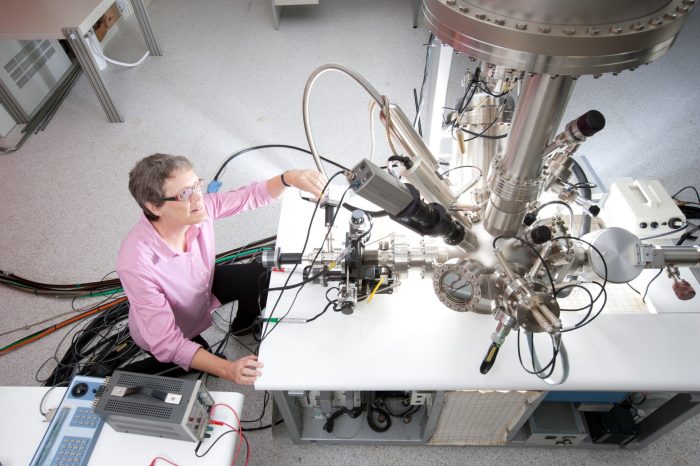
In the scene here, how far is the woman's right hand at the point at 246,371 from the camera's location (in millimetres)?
1081

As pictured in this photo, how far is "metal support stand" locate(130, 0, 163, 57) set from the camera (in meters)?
3.13

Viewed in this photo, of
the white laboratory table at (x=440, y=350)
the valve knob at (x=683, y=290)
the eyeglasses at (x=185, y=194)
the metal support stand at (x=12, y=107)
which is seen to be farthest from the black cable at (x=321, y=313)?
the metal support stand at (x=12, y=107)

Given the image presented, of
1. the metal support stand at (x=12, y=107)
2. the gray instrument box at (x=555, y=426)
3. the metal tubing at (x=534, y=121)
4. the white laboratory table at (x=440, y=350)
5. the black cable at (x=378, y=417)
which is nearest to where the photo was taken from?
the metal tubing at (x=534, y=121)

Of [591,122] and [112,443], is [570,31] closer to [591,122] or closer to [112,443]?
[591,122]

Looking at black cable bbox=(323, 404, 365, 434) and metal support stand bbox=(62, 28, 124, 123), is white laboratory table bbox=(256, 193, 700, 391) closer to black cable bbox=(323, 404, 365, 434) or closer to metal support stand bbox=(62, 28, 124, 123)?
black cable bbox=(323, 404, 365, 434)

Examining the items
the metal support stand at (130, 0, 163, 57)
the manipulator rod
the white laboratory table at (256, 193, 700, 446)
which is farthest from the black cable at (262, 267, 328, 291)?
the metal support stand at (130, 0, 163, 57)

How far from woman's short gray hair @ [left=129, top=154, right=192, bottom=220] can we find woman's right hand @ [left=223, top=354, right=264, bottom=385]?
0.50 m

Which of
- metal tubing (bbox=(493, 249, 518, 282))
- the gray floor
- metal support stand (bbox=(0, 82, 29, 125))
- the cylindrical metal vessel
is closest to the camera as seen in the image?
the cylindrical metal vessel

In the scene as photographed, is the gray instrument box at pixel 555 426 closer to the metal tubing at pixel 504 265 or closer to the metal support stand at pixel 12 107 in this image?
the metal tubing at pixel 504 265

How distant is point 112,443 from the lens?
1036 mm

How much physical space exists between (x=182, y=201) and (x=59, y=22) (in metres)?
2.03

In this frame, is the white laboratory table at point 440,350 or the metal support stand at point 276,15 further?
the metal support stand at point 276,15

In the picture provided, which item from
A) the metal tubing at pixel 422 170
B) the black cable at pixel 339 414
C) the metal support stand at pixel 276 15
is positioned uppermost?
the metal tubing at pixel 422 170

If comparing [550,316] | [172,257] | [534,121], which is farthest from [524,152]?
[172,257]
